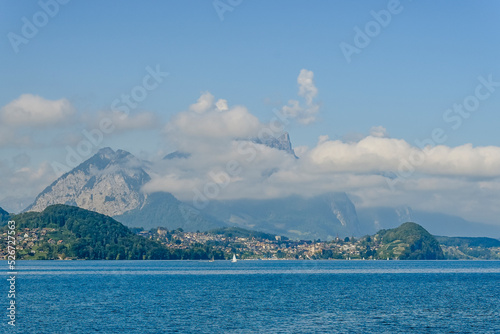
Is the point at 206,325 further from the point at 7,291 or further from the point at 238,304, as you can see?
the point at 7,291

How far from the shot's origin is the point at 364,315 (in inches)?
5108

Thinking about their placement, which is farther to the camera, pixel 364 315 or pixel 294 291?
pixel 294 291

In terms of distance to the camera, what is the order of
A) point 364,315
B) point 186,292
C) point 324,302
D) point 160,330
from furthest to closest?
point 186,292
point 324,302
point 364,315
point 160,330

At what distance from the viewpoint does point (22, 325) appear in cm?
11306

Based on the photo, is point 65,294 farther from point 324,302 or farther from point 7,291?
point 324,302

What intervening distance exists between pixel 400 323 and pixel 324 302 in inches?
1490


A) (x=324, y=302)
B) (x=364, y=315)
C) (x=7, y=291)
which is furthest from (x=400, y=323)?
(x=7, y=291)

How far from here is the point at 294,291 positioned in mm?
191125

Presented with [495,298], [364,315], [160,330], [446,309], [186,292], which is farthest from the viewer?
[186,292]

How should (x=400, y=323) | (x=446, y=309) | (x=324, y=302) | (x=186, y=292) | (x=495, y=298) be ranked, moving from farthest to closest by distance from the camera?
(x=186, y=292)
(x=495, y=298)
(x=324, y=302)
(x=446, y=309)
(x=400, y=323)

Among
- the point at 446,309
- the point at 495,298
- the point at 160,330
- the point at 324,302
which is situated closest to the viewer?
the point at 160,330

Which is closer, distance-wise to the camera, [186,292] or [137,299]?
[137,299]

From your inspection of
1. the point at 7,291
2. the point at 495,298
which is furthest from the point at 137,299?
the point at 495,298

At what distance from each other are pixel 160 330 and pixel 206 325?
30.5ft
